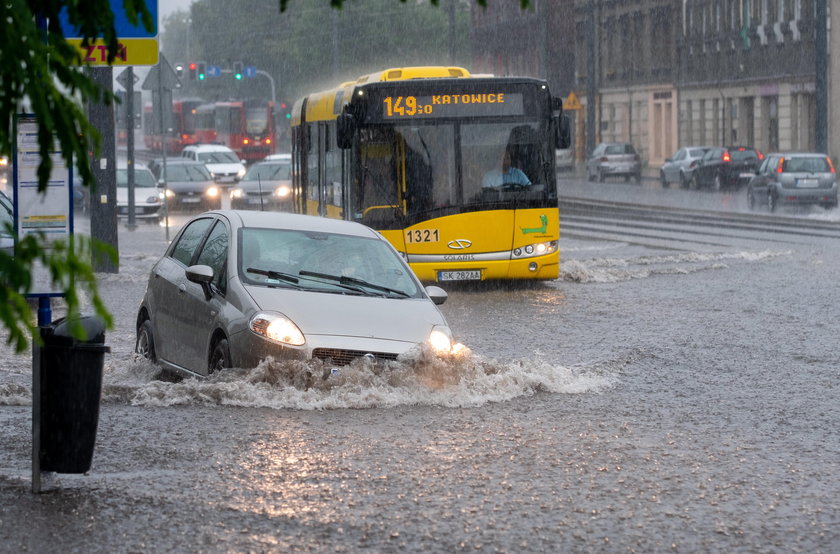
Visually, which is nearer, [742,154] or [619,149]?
[742,154]

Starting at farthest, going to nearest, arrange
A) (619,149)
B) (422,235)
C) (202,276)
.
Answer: (619,149) → (422,235) → (202,276)

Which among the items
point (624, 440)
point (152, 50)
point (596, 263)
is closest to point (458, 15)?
point (596, 263)

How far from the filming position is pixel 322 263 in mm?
11000

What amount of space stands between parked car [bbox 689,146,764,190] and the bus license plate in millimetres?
32434

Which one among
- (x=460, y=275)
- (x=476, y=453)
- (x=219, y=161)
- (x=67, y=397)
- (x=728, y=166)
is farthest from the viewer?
(x=219, y=161)

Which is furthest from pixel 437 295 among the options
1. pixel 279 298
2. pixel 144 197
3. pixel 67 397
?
pixel 144 197

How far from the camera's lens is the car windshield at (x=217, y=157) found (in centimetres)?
5491

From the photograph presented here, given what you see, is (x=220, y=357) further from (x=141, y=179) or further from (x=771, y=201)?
(x=771, y=201)

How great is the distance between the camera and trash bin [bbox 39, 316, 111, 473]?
24.0ft

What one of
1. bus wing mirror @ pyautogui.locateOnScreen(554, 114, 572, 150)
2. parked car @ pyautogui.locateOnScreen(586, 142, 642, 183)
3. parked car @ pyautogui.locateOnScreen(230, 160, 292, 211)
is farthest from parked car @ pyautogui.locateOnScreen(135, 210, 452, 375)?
parked car @ pyautogui.locateOnScreen(586, 142, 642, 183)

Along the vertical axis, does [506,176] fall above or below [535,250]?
above

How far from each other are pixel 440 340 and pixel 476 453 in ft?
5.82

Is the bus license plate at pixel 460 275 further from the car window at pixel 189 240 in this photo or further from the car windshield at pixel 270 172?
the car windshield at pixel 270 172

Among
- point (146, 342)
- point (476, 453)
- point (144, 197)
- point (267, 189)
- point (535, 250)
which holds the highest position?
point (267, 189)
